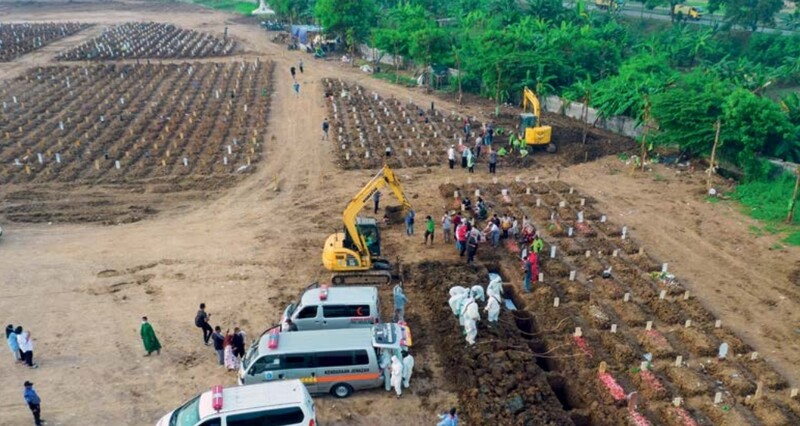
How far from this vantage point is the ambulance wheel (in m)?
14.2

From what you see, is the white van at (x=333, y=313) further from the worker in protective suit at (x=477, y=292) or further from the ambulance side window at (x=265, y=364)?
the worker in protective suit at (x=477, y=292)

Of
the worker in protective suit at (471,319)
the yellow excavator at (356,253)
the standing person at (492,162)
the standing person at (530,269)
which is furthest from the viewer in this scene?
the standing person at (492,162)

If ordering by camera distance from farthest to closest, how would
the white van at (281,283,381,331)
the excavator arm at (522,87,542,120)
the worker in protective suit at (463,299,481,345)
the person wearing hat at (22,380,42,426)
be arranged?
the excavator arm at (522,87,542,120)
the white van at (281,283,381,331)
the worker in protective suit at (463,299,481,345)
the person wearing hat at (22,380,42,426)

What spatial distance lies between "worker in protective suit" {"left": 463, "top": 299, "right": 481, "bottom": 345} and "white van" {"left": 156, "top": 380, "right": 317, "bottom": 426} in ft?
16.3

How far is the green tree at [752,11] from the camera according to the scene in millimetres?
53750

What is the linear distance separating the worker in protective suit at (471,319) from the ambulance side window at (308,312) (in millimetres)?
3971

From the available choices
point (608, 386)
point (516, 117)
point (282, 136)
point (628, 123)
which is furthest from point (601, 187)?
point (282, 136)

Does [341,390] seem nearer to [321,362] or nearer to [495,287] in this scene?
[321,362]

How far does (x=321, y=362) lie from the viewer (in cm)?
1403

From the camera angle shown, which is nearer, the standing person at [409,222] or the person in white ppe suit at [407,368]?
the person in white ppe suit at [407,368]

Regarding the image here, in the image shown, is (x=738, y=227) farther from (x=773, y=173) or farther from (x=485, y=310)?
(x=485, y=310)

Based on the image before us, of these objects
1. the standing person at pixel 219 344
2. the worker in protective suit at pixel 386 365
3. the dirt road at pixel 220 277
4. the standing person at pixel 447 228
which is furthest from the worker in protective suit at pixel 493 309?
the standing person at pixel 219 344

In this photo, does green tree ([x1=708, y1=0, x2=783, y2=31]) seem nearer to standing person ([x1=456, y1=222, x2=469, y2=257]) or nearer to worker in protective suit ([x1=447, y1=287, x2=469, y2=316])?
standing person ([x1=456, y1=222, x2=469, y2=257])

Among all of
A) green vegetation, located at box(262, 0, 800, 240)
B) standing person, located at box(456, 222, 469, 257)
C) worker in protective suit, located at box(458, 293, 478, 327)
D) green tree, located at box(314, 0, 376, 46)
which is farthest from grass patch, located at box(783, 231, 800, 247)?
green tree, located at box(314, 0, 376, 46)
